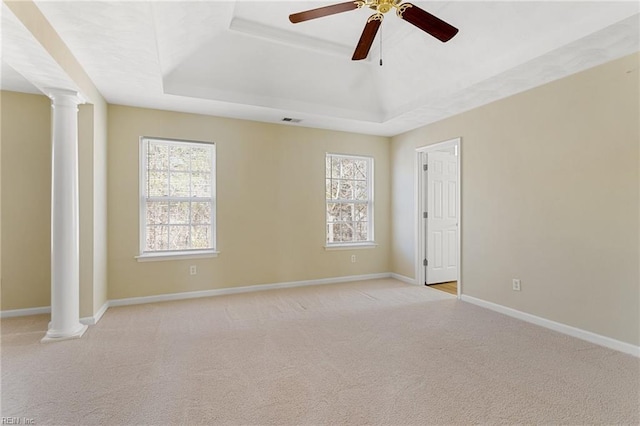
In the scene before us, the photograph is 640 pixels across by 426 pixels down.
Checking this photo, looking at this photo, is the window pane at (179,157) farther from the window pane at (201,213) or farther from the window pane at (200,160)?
the window pane at (201,213)

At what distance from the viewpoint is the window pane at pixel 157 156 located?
412cm

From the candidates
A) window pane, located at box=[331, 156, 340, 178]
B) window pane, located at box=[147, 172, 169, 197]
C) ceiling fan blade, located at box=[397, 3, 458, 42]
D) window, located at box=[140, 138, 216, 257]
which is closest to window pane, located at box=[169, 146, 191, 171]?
window, located at box=[140, 138, 216, 257]

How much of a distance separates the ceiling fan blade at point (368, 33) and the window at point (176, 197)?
2.66 metres

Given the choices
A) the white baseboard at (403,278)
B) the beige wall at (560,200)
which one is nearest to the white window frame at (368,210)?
the white baseboard at (403,278)

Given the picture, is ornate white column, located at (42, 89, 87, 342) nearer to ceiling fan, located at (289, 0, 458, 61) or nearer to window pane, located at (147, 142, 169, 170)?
window pane, located at (147, 142, 169, 170)

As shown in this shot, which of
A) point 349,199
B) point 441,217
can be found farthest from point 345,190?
point 441,217

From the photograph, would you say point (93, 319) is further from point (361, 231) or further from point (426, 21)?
point (426, 21)

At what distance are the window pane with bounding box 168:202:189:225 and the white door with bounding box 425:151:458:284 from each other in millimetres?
3584

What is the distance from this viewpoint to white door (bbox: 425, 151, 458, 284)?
4992mm

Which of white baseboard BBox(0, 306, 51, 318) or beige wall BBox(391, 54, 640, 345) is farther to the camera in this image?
white baseboard BBox(0, 306, 51, 318)

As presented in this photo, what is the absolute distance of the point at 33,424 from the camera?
5.78 ft

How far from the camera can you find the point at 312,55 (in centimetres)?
374

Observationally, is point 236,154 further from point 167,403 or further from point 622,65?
point 622,65

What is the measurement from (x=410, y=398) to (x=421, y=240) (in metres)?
3.22
